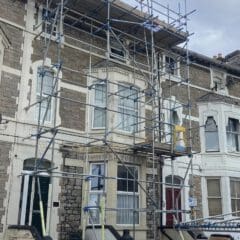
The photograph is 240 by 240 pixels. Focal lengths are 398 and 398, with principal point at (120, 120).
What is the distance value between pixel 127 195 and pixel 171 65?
682 centimetres

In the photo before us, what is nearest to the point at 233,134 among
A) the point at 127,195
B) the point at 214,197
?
the point at 214,197

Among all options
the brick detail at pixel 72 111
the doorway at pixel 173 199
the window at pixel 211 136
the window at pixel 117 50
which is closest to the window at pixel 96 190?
the brick detail at pixel 72 111

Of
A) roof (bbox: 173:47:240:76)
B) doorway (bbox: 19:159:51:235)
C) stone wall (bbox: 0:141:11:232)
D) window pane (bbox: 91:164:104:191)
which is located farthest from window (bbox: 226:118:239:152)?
stone wall (bbox: 0:141:11:232)

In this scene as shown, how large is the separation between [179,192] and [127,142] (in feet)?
11.6

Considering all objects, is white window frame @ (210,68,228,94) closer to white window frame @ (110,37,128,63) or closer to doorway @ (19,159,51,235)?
white window frame @ (110,37,128,63)

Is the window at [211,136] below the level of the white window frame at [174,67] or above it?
below

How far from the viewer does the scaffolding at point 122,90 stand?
47.1 feet

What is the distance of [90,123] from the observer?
15.3 metres

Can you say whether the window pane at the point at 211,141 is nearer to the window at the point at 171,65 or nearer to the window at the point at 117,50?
the window at the point at 171,65

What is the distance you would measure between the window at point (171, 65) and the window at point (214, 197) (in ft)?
17.8

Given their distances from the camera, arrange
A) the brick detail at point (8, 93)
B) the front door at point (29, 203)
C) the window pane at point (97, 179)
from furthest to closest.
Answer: the window pane at point (97, 179) → the brick detail at point (8, 93) → the front door at point (29, 203)

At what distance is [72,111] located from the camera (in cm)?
1497

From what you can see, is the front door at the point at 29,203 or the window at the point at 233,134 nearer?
the front door at the point at 29,203

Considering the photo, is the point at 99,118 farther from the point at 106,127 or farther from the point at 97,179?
the point at 97,179
